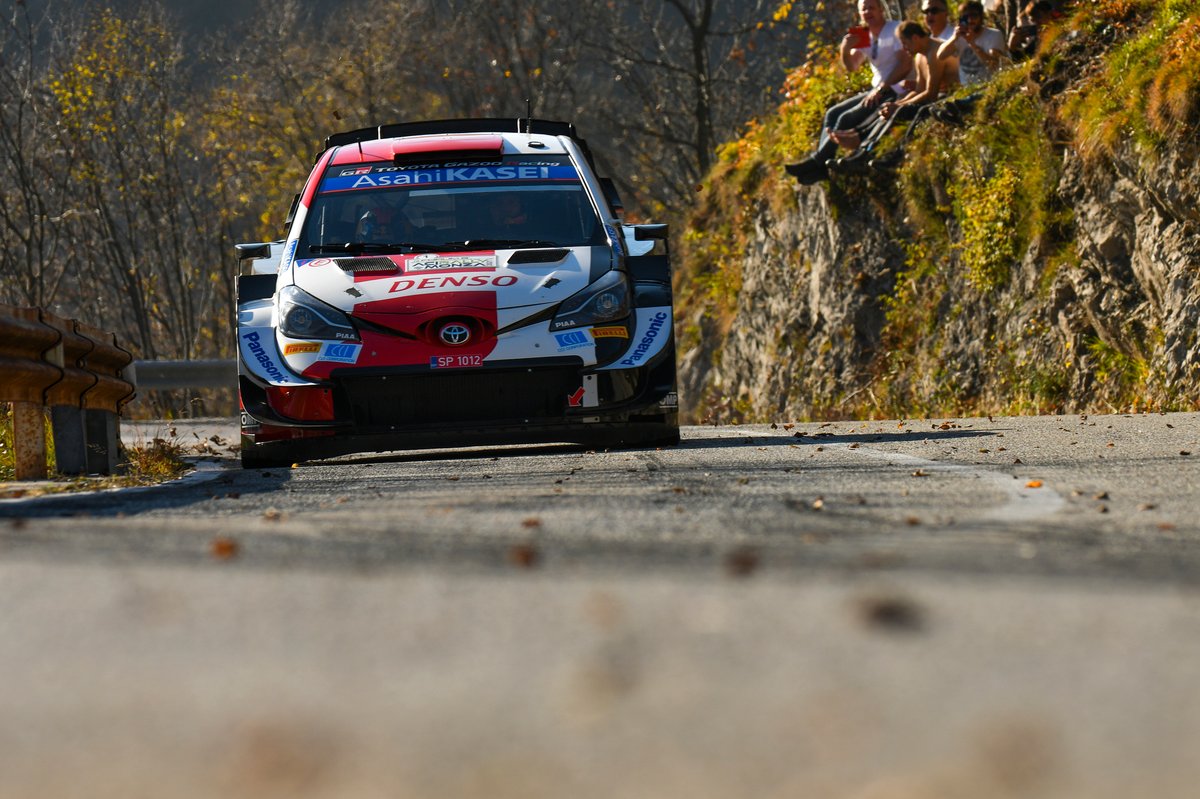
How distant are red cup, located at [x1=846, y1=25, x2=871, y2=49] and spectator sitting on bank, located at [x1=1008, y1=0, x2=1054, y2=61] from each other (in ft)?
6.68

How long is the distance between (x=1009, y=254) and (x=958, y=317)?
3.13ft

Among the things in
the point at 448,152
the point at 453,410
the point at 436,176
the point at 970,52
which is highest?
the point at 970,52

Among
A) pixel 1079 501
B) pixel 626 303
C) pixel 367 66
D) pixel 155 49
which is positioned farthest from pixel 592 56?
pixel 1079 501

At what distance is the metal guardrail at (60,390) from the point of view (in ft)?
26.8

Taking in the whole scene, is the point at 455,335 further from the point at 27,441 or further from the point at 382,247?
the point at 27,441

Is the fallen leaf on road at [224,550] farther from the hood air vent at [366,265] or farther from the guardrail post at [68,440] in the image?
the hood air vent at [366,265]

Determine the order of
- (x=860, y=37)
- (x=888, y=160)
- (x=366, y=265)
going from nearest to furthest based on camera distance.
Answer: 1. (x=366, y=265)
2. (x=888, y=160)
3. (x=860, y=37)

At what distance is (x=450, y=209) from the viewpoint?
390 inches

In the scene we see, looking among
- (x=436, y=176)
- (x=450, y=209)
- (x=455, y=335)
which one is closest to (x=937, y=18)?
(x=436, y=176)

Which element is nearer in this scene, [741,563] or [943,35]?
[741,563]

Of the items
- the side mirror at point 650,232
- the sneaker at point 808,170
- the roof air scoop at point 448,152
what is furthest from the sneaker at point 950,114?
the side mirror at point 650,232

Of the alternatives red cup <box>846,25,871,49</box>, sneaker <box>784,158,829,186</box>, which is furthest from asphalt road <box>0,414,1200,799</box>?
sneaker <box>784,158,829,186</box>

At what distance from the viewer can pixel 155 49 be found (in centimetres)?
2947

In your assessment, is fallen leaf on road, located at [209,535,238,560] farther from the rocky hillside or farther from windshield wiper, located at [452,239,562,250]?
the rocky hillside
